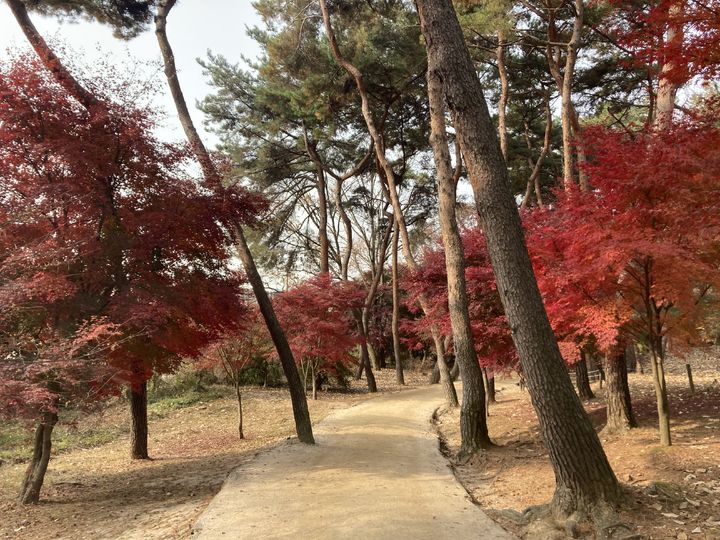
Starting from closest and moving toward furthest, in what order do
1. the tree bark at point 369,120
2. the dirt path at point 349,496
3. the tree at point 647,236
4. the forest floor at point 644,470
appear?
the forest floor at point 644,470 → the dirt path at point 349,496 → the tree at point 647,236 → the tree bark at point 369,120

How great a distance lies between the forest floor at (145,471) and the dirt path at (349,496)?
499 millimetres

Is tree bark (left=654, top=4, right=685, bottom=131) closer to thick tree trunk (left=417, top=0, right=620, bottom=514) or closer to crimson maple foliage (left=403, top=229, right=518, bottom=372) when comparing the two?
thick tree trunk (left=417, top=0, right=620, bottom=514)

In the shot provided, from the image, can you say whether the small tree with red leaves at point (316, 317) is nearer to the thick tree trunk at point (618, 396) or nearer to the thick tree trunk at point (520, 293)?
the thick tree trunk at point (618, 396)

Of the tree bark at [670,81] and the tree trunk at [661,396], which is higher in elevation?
the tree bark at [670,81]

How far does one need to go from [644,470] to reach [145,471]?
7.41 metres

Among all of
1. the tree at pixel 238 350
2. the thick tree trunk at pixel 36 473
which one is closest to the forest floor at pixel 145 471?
the thick tree trunk at pixel 36 473

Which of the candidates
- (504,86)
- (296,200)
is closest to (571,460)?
(504,86)

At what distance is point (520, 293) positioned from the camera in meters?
4.58

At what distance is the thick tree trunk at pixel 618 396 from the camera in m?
7.39

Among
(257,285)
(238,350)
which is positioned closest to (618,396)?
(257,285)

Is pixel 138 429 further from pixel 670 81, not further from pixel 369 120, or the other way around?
pixel 670 81

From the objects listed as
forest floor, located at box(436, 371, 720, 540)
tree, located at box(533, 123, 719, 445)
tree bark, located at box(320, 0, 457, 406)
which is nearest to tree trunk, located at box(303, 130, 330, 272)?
tree bark, located at box(320, 0, 457, 406)

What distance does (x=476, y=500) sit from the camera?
5.60 m

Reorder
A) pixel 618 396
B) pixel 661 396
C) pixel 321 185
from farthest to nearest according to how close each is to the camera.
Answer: pixel 321 185 < pixel 618 396 < pixel 661 396
